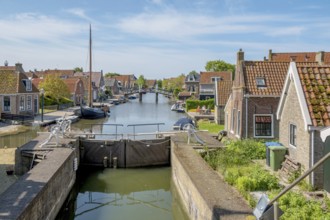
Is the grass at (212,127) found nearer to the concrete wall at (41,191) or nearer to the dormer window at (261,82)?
the dormer window at (261,82)

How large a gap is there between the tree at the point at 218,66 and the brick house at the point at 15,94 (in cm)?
8138

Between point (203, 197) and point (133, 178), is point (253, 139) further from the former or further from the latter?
point (203, 197)

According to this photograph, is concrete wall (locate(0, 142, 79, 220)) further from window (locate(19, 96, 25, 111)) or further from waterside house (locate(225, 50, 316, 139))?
window (locate(19, 96, 25, 111))

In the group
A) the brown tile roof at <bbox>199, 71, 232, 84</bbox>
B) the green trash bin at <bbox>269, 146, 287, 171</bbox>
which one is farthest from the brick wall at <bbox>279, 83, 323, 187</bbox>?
the brown tile roof at <bbox>199, 71, 232, 84</bbox>

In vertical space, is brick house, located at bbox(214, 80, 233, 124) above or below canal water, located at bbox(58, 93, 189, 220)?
above

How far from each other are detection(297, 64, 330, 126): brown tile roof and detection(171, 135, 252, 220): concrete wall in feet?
14.1

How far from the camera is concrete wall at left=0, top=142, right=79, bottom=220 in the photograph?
29.9 feet

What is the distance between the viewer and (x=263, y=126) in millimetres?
22156

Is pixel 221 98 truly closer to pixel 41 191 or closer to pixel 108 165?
pixel 108 165

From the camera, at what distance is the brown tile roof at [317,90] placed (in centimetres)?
1291

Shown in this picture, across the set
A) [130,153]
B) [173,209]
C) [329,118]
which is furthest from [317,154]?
[130,153]

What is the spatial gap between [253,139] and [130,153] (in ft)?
25.4

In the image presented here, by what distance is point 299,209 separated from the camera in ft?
32.2

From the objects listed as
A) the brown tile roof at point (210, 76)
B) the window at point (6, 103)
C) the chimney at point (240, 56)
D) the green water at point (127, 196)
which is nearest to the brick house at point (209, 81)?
the brown tile roof at point (210, 76)
